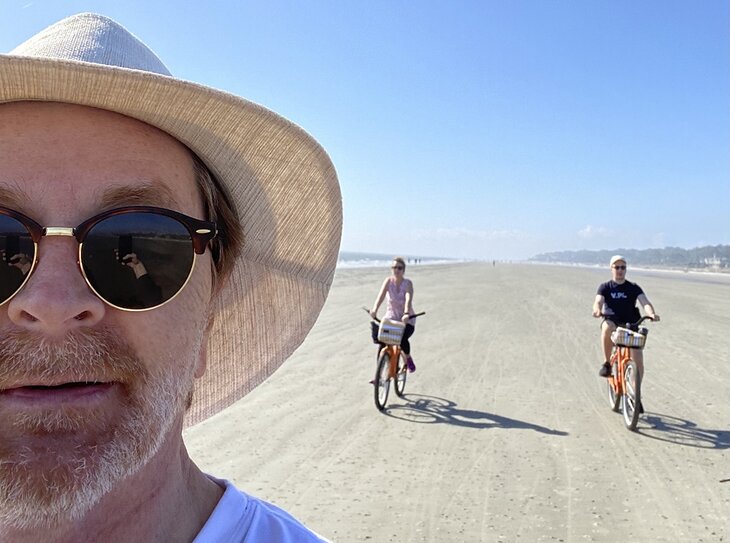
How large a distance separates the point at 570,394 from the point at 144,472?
6961mm

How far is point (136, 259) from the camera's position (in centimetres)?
105

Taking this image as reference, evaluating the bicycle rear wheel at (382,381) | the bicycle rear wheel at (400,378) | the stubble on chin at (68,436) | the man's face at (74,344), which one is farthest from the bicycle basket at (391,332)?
the stubble on chin at (68,436)

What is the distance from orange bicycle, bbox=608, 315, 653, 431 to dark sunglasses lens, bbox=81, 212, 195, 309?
5.69 metres

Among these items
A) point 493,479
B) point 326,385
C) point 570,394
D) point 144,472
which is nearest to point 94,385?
point 144,472

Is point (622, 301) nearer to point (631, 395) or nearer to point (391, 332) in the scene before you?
point (631, 395)

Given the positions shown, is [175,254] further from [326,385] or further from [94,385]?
[326,385]

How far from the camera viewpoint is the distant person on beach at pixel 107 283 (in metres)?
0.89

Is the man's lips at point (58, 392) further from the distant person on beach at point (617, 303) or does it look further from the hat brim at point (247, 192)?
the distant person on beach at point (617, 303)

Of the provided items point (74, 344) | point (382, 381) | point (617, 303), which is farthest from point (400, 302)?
point (74, 344)

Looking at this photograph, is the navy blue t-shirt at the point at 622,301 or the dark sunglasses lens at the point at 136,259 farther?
the navy blue t-shirt at the point at 622,301

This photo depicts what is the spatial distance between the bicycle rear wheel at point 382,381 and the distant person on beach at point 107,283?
198 inches

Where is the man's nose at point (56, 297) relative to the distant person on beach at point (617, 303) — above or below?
above

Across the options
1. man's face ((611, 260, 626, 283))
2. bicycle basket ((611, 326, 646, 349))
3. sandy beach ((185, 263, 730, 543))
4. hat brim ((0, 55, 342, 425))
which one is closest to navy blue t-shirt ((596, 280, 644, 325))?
man's face ((611, 260, 626, 283))

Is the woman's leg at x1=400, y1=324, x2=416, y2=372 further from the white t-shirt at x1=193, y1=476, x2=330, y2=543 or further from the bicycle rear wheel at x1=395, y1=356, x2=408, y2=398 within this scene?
the white t-shirt at x1=193, y1=476, x2=330, y2=543
